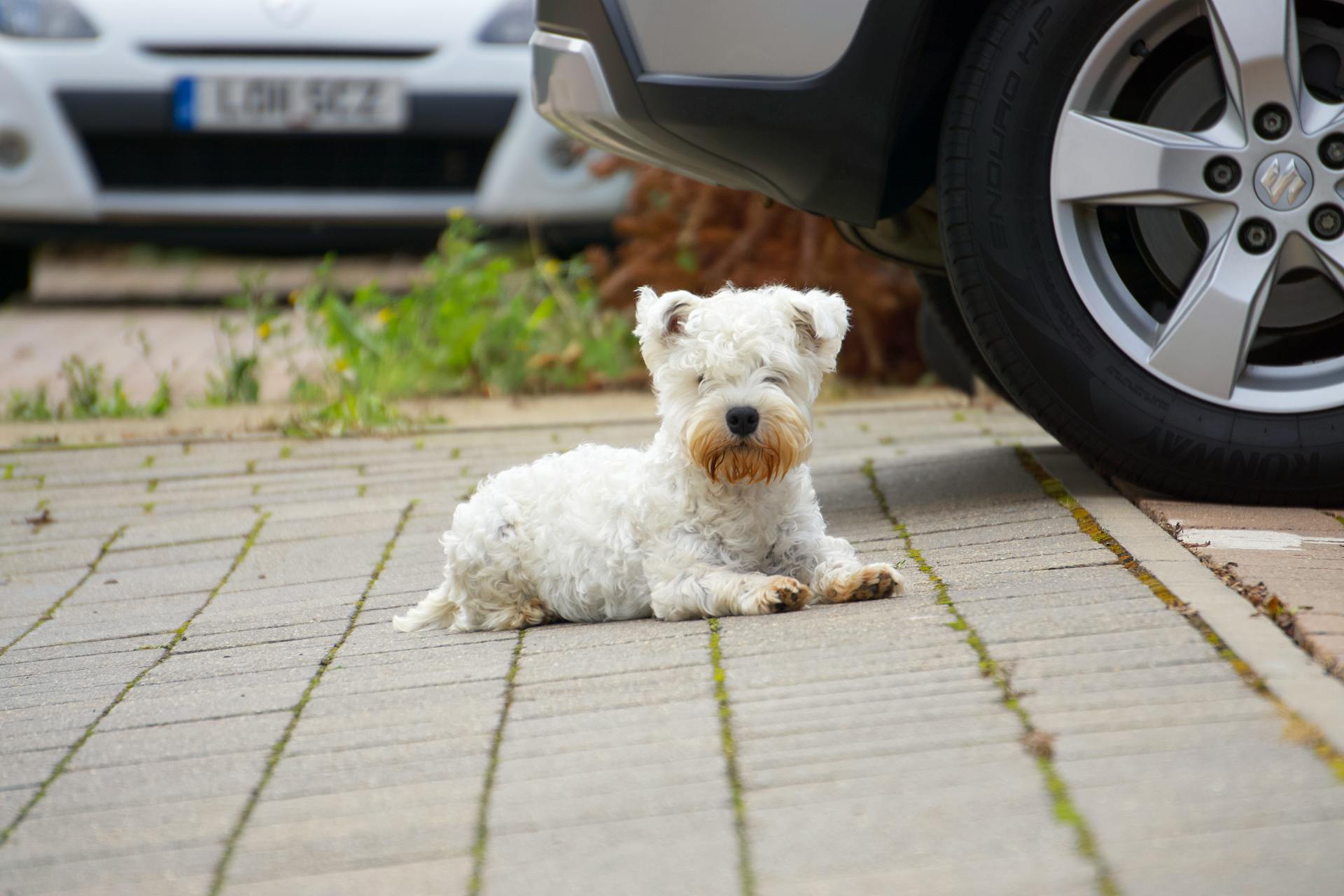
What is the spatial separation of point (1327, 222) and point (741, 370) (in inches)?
58.4

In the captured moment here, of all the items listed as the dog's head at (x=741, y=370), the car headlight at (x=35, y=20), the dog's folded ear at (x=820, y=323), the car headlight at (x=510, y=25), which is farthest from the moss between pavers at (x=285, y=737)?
the car headlight at (x=35, y=20)

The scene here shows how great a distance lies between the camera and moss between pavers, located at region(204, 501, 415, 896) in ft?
8.28

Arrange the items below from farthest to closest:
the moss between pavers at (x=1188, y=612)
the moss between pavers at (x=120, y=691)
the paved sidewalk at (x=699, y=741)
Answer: the moss between pavers at (x=120, y=691)
the moss between pavers at (x=1188, y=612)
the paved sidewalk at (x=699, y=741)

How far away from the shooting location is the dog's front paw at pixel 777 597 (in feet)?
11.9

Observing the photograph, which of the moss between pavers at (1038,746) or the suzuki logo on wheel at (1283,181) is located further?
the suzuki logo on wheel at (1283,181)

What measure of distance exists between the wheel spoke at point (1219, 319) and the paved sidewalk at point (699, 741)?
1.53ft

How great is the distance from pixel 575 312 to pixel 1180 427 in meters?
4.34

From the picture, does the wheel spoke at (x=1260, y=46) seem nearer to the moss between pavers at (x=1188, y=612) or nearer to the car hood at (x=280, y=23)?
the moss between pavers at (x=1188, y=612)

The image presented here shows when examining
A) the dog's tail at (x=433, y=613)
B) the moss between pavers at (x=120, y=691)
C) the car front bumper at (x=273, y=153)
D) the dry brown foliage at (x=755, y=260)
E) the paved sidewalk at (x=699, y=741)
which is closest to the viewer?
the paved sidewalk at (x=699, y=741)

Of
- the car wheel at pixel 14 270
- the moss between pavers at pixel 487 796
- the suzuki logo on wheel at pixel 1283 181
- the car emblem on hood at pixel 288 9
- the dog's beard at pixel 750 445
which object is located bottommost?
the car wheel at pixel 14 270

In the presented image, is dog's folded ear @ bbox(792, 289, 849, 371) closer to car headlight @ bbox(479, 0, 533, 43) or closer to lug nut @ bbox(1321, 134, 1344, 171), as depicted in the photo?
lug nut @ bbox(1321, 134, 1344, 171)

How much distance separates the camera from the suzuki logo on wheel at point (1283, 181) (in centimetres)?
384

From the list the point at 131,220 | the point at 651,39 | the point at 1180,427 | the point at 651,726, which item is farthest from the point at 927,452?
the point at 131,220

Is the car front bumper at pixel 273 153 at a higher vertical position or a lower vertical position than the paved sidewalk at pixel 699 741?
higher
